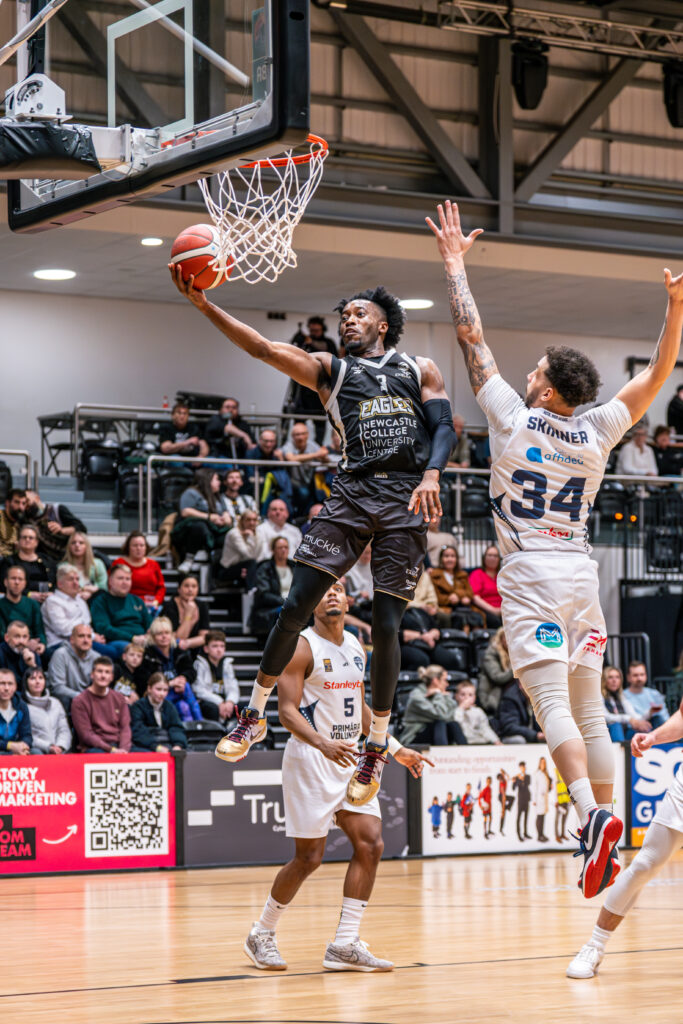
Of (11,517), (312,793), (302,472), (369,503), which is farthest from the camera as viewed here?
(302,472)

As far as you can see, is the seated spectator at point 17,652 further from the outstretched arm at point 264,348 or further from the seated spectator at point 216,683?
the outstretched arm at point 264,348

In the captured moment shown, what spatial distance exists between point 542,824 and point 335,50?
981 centimetres

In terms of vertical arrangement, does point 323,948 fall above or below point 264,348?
below

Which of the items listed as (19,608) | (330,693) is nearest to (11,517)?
(19,608)

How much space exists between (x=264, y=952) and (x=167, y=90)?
4546 mm

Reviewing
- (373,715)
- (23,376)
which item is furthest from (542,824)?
(23,376)

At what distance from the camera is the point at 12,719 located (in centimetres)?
1291

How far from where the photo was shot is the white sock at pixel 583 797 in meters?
5.82

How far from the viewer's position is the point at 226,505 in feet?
57.2

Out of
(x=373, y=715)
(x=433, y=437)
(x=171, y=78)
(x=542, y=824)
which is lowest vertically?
(x=542, y=824)

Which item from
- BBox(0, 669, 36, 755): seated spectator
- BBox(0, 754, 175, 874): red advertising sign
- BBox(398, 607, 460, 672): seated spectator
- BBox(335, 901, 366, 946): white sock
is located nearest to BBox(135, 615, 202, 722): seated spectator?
BBox(0, 754, 175, 874): red advertising sign

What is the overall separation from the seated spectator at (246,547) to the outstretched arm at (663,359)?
10389 millimetres

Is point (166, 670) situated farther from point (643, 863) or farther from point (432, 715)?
point (643, 863)

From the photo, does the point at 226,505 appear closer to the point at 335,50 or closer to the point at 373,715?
the point at 335,50
